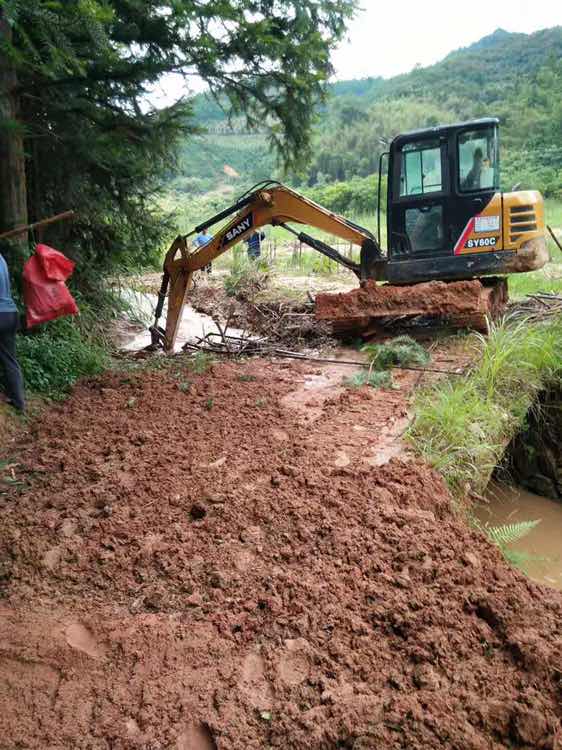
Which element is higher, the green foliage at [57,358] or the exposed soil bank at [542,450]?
the green foliage at [57,358]

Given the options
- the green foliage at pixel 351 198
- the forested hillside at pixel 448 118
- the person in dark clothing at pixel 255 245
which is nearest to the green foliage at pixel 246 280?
the person in dark clothing at pixel 255 245

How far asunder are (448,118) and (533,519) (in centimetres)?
4003

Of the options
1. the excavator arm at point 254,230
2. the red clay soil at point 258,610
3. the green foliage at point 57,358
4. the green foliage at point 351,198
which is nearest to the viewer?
the red clay soil at point 258,610

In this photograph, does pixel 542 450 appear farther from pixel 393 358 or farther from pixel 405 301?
pixel 405 301

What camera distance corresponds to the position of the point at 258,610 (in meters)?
2.67

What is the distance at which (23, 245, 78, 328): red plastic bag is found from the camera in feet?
16.7

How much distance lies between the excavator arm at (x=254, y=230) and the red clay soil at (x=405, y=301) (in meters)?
0.62

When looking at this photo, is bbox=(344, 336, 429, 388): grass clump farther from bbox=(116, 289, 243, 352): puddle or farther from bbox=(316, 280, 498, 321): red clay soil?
bbox=(116, 289, 243, 352): puddle

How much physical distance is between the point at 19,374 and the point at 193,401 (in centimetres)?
144

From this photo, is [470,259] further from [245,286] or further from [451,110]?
[451,110]

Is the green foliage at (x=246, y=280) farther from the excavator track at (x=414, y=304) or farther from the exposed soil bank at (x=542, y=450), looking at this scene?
the exposed soil bank at (x=542, y=450)

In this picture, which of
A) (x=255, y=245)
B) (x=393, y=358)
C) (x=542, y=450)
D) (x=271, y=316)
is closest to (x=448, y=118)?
(x=255, y=245)

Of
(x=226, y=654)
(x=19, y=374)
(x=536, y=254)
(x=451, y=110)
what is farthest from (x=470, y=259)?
(x=451, y=110)

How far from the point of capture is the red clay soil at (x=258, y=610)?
2.12 metres
